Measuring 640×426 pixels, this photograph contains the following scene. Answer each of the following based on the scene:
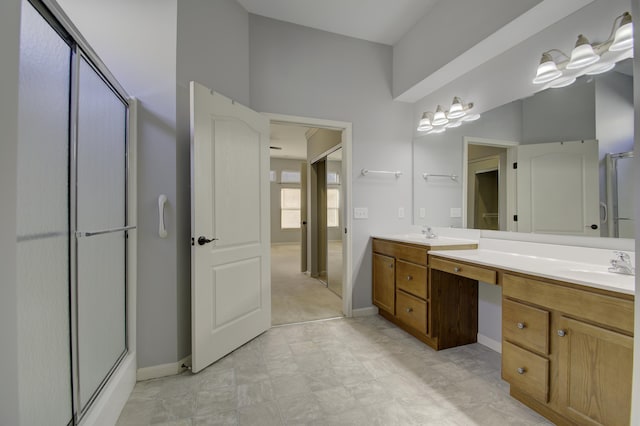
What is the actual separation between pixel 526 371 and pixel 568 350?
295 millimetres

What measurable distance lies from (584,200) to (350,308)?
2.15 metres

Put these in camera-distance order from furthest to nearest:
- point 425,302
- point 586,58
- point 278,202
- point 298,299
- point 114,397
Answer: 1. point 278,202
2. point 298,299
3. point 425,302
4. point 586,58
5. point 114,397

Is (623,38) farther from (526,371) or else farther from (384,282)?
(384,282)

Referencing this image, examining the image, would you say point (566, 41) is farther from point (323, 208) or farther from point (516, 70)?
point (323, 208)

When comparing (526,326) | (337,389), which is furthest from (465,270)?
(337,389)

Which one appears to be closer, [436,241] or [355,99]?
[436,241]

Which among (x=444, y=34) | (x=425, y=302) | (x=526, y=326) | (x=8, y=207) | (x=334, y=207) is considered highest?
(x=444, y=34)

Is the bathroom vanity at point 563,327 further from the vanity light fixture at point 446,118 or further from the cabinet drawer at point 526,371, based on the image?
the vanity light fixture at point 446,118

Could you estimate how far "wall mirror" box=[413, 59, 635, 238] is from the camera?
153cm

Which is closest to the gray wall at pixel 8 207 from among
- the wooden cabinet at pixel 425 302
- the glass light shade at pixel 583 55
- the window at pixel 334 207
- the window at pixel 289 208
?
the wooden cabinet at pixel 425 302

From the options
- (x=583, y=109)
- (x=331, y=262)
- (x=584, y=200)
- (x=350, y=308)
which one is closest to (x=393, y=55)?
(x=583, y=109)

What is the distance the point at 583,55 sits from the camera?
1.62 meters

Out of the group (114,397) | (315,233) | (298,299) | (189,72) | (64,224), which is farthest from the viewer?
(315,233)

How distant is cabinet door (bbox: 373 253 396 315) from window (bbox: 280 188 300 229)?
6.24m
